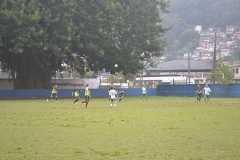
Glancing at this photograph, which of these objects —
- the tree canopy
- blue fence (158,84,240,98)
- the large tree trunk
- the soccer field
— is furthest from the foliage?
the soccer field

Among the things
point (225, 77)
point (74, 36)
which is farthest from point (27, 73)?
point (225, 77)

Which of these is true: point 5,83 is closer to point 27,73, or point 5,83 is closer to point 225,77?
point 27,73

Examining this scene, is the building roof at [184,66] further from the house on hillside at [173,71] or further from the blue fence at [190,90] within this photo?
the blue fence at [190,90]

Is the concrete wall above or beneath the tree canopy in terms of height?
beneath

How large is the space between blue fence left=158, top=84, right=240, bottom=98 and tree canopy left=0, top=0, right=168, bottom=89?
8195 mm

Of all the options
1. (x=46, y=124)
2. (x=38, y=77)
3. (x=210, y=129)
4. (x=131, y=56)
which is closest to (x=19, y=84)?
(x=38, y=77)

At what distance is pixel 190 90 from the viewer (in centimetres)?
6750

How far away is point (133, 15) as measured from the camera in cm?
6050

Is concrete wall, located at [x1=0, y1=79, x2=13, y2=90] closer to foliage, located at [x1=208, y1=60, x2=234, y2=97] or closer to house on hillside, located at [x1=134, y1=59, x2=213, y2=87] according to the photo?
foliage, located at [x1=208, y1=60, x2=234, y2=97]

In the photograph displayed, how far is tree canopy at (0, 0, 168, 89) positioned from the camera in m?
47.9

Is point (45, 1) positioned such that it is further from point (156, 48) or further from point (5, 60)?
point (156, 48)

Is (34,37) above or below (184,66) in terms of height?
above

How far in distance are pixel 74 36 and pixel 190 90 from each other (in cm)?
2294

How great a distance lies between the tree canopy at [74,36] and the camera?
47.9 m
